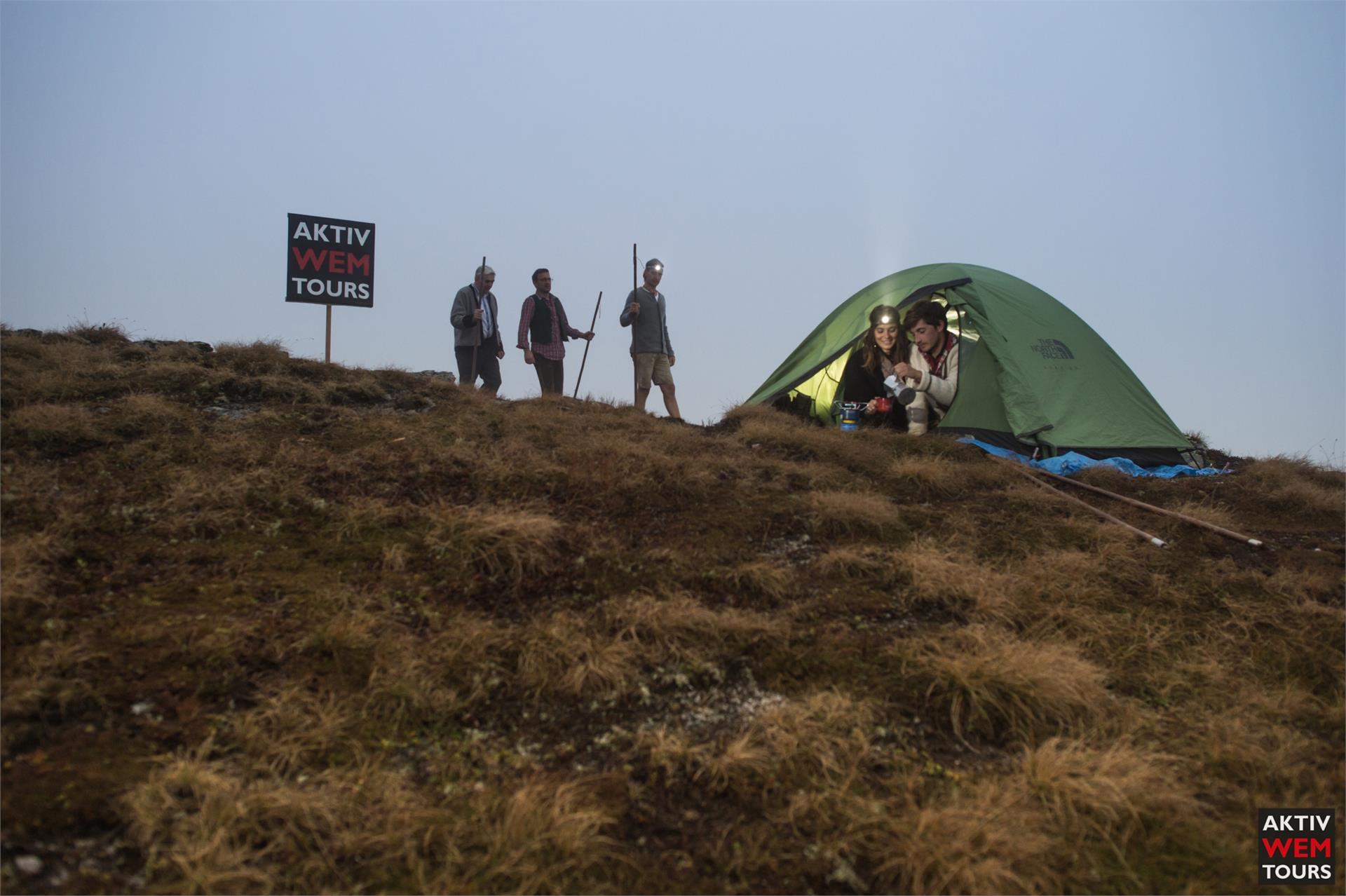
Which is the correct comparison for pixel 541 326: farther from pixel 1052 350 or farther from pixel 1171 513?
pixel 1171 513

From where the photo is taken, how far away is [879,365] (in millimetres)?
10797

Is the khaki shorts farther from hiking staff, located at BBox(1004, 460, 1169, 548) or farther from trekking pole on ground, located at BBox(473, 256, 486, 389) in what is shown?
hiking staff, located at BBox(1004, 460, 1169, 548)

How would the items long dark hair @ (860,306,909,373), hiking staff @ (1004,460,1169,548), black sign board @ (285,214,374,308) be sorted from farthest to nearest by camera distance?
1. black sign board @ (285,214,374,308)
2. long dark hair @ (860,306,909,373)
3. hiking staff @ (1004,460,1169,548)

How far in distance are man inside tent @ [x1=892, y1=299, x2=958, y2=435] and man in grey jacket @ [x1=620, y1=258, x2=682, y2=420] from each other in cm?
369

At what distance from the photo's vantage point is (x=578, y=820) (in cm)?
310

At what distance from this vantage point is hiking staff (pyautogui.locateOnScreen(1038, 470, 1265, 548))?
6.34 m

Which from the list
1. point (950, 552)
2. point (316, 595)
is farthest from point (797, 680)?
point (316, 595)

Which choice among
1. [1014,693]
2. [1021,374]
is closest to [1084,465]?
[1021,374]

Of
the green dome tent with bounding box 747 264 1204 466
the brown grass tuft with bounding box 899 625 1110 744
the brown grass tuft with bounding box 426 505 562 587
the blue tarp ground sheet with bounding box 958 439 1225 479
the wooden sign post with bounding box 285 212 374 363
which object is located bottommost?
the brown grass tuft with bounding box 899 625 1110 744

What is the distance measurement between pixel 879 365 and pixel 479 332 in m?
5.50

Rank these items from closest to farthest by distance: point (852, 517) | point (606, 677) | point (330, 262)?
point (606, 677)
point (852, 517)
point (330, 262)

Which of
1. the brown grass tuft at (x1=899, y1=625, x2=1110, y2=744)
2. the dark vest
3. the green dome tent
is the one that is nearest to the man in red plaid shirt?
the dark vest

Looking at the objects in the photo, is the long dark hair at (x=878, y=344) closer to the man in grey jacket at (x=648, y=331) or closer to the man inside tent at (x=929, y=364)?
the man inside tent at (x=929, y=364)

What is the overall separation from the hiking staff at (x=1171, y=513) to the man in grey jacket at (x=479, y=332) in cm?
753
